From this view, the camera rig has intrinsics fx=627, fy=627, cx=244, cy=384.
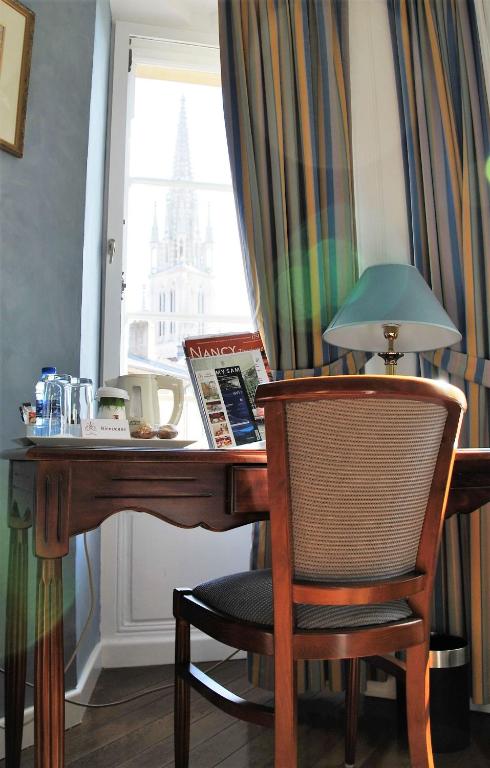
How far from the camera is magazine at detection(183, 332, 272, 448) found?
183cm

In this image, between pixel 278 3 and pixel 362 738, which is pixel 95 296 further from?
pixel 362 738

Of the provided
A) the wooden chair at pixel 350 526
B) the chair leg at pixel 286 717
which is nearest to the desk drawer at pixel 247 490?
the wooden chair at pixel 350 526

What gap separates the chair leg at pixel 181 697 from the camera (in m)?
1.41

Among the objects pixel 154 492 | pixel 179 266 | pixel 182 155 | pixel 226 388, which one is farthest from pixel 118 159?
pixel 154 492

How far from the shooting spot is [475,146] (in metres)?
2.29

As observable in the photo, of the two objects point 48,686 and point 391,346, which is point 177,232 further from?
A: point 48,686

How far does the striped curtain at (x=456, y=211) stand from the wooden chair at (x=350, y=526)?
102 cm

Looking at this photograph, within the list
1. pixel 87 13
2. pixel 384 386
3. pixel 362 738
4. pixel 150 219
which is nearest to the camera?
pixel 384 386

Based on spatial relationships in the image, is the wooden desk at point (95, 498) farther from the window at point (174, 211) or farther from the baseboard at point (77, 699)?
the window at point (174, 211)

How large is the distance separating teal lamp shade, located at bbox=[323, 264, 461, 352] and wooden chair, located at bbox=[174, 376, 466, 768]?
79 centimetres

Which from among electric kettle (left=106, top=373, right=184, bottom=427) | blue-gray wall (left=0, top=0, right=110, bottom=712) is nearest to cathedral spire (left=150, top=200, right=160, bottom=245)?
blue-gray wall (left=0, top=0, right=110, bottom=712)

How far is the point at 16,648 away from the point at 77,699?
52 centimetres

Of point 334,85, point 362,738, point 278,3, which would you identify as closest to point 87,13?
point 278,3

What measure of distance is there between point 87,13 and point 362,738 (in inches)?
94.3
